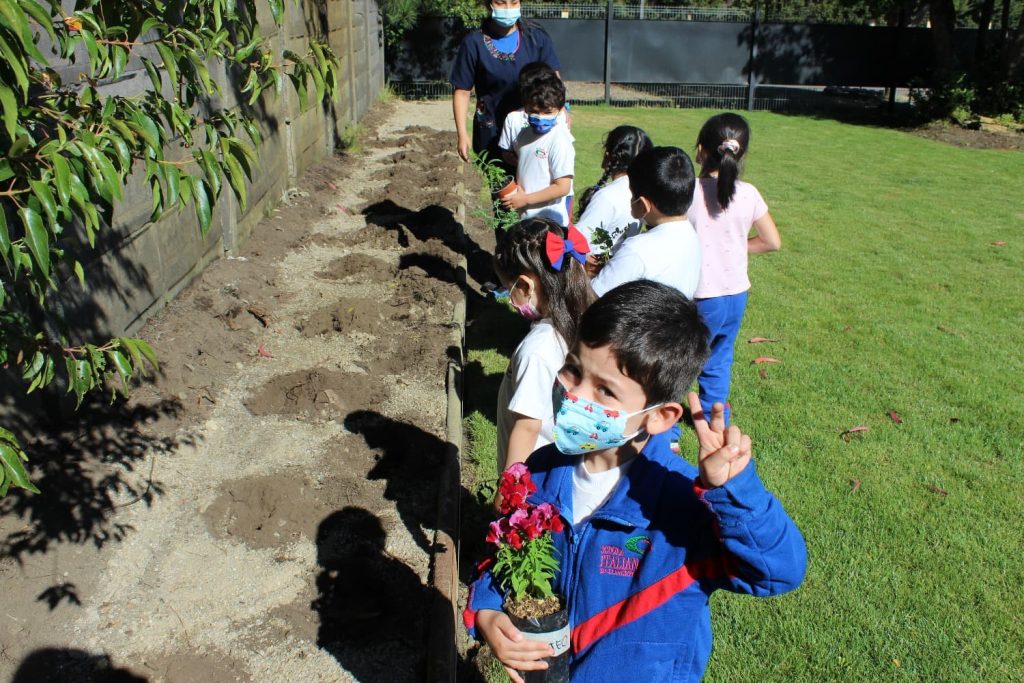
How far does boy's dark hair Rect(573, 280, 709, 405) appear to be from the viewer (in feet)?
7.33

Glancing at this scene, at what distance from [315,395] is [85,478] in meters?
1.66

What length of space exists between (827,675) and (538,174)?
3.98 metres

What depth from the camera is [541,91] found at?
618 cm

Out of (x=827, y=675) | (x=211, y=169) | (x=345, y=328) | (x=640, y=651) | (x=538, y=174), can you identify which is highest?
(x=211, y=169)

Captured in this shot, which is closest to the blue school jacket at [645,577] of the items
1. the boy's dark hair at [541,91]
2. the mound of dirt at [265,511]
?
the mound of dirt at [265,511]

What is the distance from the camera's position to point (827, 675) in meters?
3.72

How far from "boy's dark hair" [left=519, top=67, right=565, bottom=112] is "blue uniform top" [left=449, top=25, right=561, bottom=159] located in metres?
0.91

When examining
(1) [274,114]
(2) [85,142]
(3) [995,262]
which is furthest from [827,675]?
(1) [274,114]

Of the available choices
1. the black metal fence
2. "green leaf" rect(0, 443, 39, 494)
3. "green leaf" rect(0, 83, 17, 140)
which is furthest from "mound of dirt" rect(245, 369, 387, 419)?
the black metal fence

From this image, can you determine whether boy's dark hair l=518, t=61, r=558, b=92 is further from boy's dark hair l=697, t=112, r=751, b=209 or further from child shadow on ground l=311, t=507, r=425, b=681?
child shadow on ground l=311, t=507, r=425, b=681

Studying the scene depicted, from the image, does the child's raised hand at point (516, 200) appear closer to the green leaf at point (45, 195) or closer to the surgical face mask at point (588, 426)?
the surgical face mask at point (588, 426)

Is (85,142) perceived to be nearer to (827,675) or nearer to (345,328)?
(827,675)

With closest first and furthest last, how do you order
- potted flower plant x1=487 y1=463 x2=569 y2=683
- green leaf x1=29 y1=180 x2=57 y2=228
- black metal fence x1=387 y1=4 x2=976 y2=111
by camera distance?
green leaf x1=29 y1=180 x2=57 y2=228
potted flower plant x1=487 y1=463 x2=569 y2=683
black metal fence x1=387 y1=4 x2=976 y2=111

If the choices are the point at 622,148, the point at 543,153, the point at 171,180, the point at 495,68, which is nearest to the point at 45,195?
the point at 171,180
